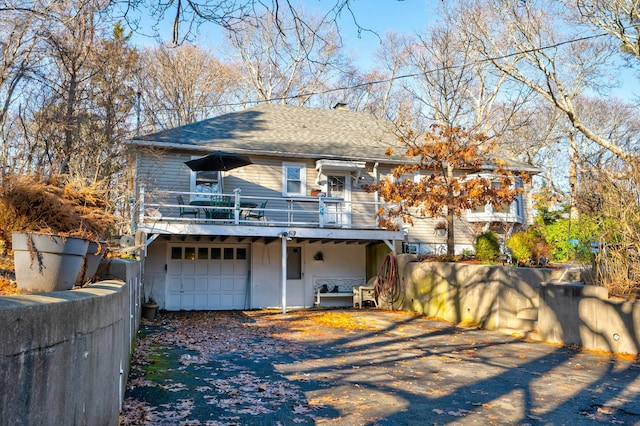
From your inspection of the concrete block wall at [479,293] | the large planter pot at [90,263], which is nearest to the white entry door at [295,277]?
the concrete block wall at [479,293]

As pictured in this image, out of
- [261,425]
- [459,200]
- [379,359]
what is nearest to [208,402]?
[261,425]

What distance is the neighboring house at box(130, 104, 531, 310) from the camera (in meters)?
15.2

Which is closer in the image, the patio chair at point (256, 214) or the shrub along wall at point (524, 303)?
the shrub along wall at point (524, 303)

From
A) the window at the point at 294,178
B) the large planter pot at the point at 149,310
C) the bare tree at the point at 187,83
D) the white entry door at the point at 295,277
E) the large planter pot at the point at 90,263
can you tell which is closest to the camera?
the large planter pot at the point at 90,263

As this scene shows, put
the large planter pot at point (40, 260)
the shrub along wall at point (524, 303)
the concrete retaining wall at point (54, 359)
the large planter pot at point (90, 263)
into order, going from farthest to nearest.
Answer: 1. the shrub along wall at point (524, 303)
2. the large planter pot at point (90, 263)
3. the large planter pot at point (40, 260)
4. the concrete retaining wall at point (54, 359)

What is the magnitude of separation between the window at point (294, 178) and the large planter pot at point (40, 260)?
13103 millimetres

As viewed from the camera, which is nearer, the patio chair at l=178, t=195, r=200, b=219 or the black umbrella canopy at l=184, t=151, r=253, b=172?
the black umbrella canopy at l=184, t=151, r=253, b=172

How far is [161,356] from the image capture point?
27.4 ft

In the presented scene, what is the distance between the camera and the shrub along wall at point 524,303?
9.01 metres

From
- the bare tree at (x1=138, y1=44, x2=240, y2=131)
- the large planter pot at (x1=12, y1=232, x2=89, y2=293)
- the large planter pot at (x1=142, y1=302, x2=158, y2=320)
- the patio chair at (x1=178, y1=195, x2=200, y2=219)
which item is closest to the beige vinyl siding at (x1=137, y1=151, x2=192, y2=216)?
the patio chair at (x1=178, y1=195, x2=200, y2=219)

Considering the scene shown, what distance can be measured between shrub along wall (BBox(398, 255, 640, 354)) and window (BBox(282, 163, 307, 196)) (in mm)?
4295

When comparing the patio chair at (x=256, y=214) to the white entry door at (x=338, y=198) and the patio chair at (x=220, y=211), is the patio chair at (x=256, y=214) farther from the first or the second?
the white entry door at (x=338, y=198)

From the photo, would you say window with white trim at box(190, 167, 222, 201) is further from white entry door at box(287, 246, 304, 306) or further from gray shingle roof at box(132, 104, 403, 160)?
white entry door at box(287, 246, 304, 306)

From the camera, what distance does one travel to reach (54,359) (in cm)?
243
